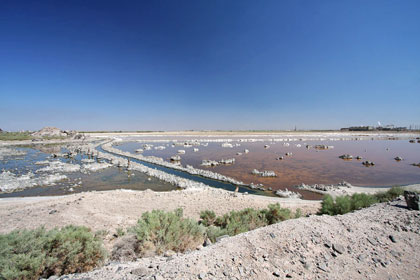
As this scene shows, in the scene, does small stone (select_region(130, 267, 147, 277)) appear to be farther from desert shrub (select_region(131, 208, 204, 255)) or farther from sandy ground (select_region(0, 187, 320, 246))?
sandy ground (select_region(0, 187, 320, 246))

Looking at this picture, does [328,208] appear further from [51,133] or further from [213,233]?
[51,133]

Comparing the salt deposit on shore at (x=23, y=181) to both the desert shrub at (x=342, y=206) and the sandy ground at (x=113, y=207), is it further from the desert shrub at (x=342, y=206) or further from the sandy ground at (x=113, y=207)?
the desert shrub at (x=342, y=206)

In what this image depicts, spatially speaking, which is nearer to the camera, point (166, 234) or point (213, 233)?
point (166, 234)

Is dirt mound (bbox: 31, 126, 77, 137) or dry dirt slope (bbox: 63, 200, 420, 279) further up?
dirt mound (bbox: 31, 126, 77, 137)

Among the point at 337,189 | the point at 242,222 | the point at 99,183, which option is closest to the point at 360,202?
the point at 242,222

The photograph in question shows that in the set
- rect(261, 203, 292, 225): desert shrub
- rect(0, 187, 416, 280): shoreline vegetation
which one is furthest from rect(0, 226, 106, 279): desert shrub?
rect(261, 203, 292, 225): desert shrub

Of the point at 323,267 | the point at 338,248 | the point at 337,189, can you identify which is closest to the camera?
the point at 323,267

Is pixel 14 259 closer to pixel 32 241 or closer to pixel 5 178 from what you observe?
pixel 32 241
